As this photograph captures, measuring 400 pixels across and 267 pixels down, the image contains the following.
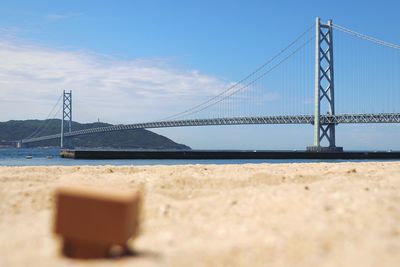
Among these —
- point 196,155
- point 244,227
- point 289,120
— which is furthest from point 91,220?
point 289,120

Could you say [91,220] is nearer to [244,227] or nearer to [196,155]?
[244,227]

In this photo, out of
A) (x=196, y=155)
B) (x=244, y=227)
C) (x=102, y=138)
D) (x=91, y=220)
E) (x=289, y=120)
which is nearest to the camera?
(x=91, y=220)

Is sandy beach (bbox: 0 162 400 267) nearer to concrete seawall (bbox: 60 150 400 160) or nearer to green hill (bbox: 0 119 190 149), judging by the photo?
concrete seawall (bbox: 60 150 400 160)

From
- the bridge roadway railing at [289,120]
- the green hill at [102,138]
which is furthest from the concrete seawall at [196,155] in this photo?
the green hill at [102,138]

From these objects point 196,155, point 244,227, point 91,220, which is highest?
point 196,155

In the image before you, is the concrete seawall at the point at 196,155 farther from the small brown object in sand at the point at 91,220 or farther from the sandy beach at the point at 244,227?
the small brown object in sand at the point at 91,220

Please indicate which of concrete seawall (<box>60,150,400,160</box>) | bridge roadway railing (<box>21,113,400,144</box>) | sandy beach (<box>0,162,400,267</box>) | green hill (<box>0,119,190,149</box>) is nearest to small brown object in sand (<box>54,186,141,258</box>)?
sandy beach (<box>0,162,400,267</box>)
